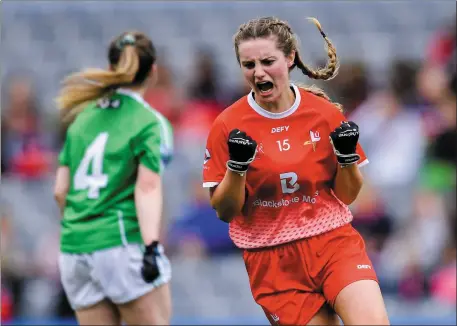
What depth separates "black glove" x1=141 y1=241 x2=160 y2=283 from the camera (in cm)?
604

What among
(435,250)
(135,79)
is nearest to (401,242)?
(435,250)

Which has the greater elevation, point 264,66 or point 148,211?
point 264,66

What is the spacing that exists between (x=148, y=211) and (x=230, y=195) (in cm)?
119

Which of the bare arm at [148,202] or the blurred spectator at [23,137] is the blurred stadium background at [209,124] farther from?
the bare arm at [148,202]

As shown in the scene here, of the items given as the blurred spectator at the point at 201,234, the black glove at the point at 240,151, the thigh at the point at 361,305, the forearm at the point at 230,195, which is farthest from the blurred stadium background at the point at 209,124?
the black glove at the point at 240,151

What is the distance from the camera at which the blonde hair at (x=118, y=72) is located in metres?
6.27

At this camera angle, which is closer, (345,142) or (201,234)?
(345,142)

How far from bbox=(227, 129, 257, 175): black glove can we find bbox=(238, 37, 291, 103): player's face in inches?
11.8

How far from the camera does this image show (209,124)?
11133 millimetres

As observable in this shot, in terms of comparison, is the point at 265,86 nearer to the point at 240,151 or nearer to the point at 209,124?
the point at 240,151

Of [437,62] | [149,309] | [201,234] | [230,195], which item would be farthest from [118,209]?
[437,62]

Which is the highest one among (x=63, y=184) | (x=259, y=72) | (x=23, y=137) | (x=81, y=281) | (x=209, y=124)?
(x=259, y=72)

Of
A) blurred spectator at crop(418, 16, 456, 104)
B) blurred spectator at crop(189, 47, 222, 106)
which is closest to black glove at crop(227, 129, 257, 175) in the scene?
blurred spectator at crop(418, 16, 456, 104)

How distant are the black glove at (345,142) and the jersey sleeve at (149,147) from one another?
147 centimetres
